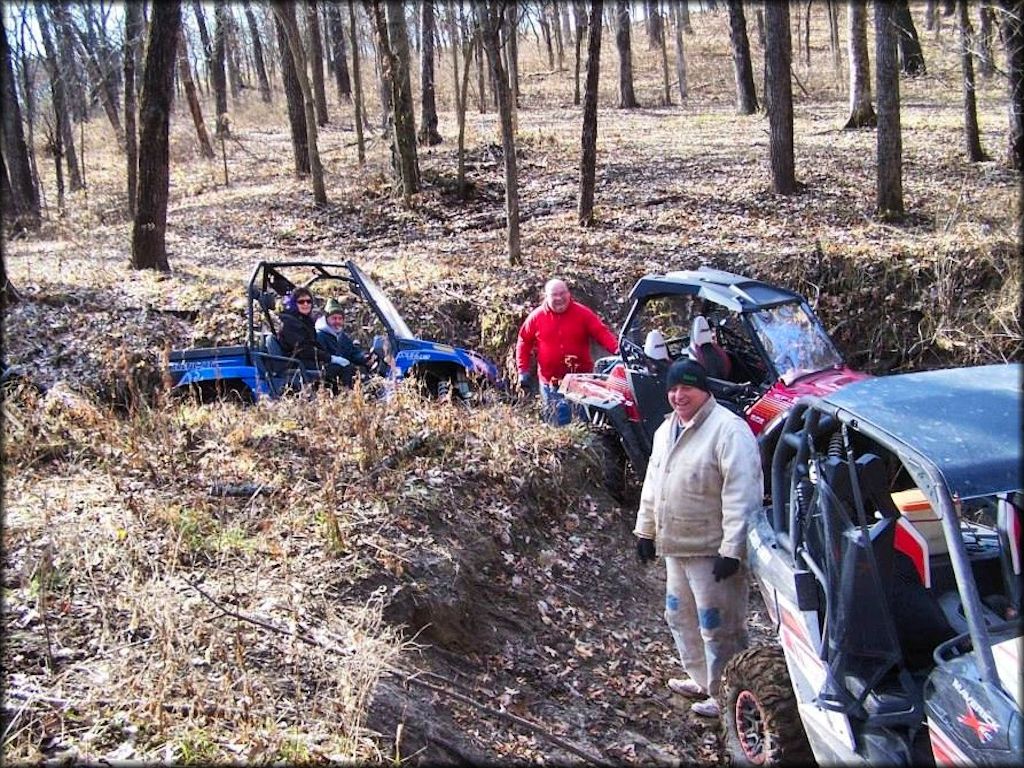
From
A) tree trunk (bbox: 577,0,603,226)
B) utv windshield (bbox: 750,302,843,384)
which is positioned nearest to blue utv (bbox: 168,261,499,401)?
utv windshield (bbox: 750,302,843,384)

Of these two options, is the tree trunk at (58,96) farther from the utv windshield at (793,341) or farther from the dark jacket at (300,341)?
the utv windshield at (793,341)

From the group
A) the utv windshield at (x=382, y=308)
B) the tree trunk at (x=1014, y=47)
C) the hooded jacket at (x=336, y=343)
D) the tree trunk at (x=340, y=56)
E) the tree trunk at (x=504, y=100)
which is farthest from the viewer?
the tree trunk at (x=340, y=56)

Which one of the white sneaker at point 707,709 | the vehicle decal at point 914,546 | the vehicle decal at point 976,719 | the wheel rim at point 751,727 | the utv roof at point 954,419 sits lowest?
the white sneaker at point 707,709

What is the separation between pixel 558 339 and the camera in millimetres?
8898

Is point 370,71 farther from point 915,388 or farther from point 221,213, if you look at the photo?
point 915,388

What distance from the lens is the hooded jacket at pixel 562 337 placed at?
888cm

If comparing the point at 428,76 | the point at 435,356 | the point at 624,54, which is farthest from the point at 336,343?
the point at 624,54

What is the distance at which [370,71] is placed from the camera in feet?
147

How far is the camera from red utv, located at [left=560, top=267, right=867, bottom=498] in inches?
280

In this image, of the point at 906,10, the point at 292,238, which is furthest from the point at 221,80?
the point at 906,10

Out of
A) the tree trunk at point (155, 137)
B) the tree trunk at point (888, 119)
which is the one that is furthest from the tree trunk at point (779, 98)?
→ the tree trunk at point (155, 137)

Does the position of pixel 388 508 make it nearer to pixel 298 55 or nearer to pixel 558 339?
pixel 558 339

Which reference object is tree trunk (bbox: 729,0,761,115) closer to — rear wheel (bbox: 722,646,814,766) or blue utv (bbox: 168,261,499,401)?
blue utv (bbox: 168,261,499,401)

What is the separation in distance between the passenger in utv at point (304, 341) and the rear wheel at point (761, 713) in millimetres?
5326
